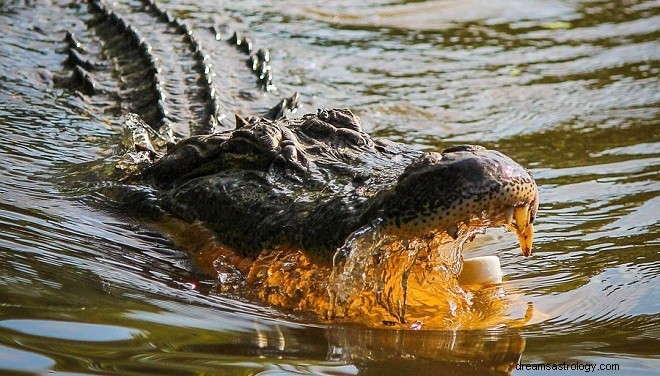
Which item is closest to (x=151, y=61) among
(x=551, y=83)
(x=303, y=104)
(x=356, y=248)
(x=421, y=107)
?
(x=303, y=104)

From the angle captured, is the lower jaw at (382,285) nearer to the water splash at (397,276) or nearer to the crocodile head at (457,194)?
the water splash at (397,276)

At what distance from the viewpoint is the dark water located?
3117 millimetres

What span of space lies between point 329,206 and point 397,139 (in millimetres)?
2705

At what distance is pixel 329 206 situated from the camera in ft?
11.9

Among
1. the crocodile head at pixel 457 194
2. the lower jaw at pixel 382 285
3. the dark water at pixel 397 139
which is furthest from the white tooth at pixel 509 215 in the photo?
the dark water at pixel 397 139

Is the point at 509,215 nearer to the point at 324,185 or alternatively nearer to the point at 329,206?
the point at 329,206

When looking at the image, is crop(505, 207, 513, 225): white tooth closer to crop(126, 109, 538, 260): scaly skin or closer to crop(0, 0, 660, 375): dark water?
crop(126, 109, 538, 260): scaly skin

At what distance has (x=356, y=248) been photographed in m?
3.37

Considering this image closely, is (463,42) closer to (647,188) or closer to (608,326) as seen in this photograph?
(647,188)

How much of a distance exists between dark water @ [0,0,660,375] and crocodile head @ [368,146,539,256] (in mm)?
390

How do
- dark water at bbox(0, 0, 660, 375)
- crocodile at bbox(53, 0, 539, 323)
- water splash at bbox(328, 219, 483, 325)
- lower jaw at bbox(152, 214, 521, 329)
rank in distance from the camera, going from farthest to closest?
1. lower jaw at bbox(152, 214, 521, 329)
2. water splash at bbox(328, 219, 483, 325)
3. crocodile at bbox(53, 0, 539, 323)
4. dark water at bbox(0, 0, 660, 375)

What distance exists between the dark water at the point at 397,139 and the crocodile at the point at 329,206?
18cm

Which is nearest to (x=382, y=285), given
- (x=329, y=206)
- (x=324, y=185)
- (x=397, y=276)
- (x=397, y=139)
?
(x=397, y=276)

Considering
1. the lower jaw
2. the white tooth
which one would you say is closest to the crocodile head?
the white tooth
